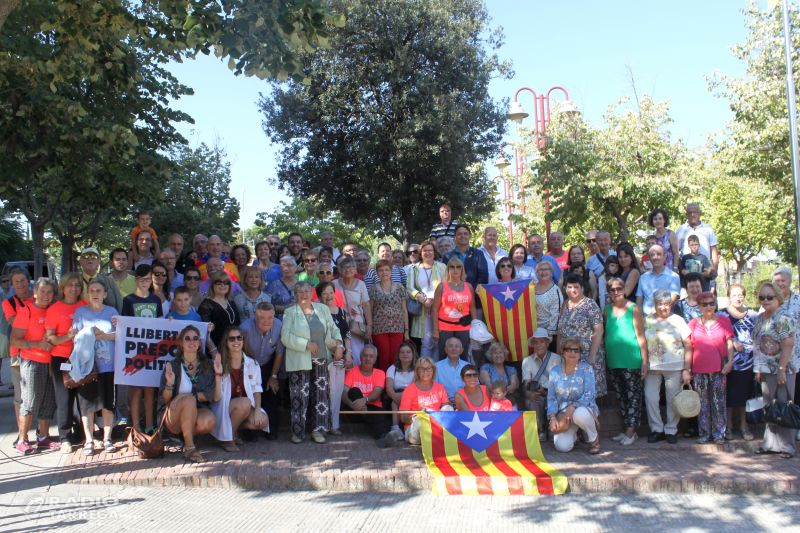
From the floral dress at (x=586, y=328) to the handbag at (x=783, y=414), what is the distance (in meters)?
1.74

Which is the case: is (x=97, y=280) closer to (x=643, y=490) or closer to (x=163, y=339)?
(x=163, y=339)

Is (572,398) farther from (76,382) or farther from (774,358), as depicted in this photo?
(76,382)

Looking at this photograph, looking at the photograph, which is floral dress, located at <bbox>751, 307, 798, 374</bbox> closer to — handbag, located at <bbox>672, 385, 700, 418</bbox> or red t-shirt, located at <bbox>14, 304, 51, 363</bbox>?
handbag, located at <bbox>672, 385, 700, 418</bbox>

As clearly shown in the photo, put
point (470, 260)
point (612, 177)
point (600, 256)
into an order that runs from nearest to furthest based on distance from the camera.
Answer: point (470, 260), point (600, 256), point (612, 177)

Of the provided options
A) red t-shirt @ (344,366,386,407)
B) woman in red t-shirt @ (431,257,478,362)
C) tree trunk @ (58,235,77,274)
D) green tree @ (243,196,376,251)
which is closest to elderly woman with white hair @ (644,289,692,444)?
woman in red t-shirt @ (431,257,478,362)

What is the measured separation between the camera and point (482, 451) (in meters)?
7.11

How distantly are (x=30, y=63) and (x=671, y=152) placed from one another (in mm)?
15456

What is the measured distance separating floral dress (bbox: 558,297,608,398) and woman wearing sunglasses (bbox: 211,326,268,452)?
142 inches

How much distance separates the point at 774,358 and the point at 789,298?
714 mm

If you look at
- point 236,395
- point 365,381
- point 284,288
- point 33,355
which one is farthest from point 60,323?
point 365,381

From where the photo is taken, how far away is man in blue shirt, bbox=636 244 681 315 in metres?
8.43

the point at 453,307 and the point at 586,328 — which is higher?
the point at 453,307

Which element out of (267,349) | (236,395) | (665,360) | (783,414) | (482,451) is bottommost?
(482,451)

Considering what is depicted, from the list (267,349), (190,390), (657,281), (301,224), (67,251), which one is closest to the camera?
(190,390)
